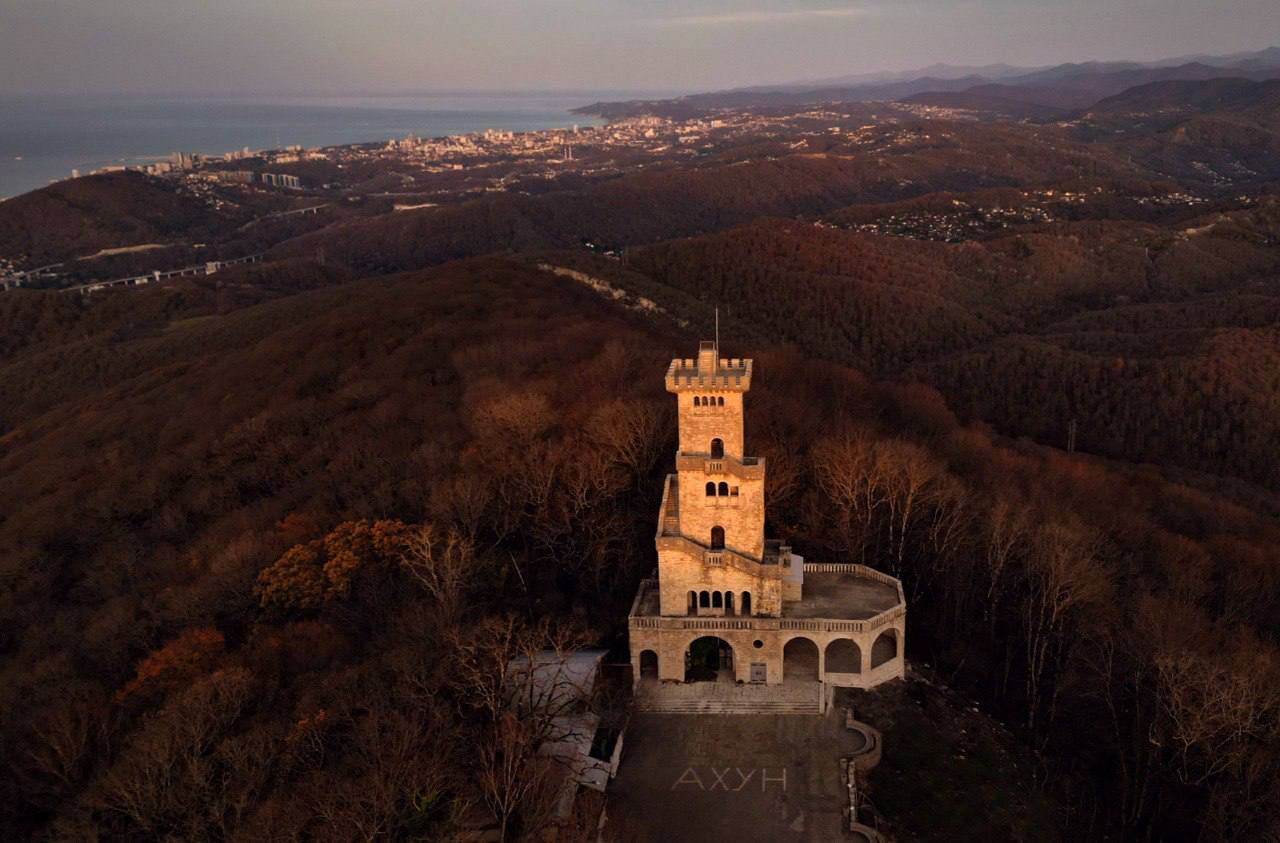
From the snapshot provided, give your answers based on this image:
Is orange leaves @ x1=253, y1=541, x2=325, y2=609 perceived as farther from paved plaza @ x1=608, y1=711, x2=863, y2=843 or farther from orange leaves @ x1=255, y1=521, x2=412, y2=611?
paved plaza @ x1=608, y1=711, x2=863, y2=843

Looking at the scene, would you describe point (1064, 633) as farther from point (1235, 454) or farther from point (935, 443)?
point (1235, 454)

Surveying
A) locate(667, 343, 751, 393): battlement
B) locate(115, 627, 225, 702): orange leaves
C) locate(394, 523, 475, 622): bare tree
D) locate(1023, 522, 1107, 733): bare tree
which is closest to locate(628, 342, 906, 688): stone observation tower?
locate(667, 343, 751, 393): battlement

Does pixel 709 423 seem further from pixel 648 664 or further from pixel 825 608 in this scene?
pixel 648 664

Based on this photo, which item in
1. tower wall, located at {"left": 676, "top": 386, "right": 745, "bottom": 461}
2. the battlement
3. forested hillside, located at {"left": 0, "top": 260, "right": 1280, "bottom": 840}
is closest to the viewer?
forested hillside, located at {"left": 0, "top": 260, "right": 1280, "bottom": 840}

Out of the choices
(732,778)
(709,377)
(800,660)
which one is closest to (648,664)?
(800,660)

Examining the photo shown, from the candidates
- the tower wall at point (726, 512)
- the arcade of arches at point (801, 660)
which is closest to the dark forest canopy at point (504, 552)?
the arcade of arches at point (801, 660)
